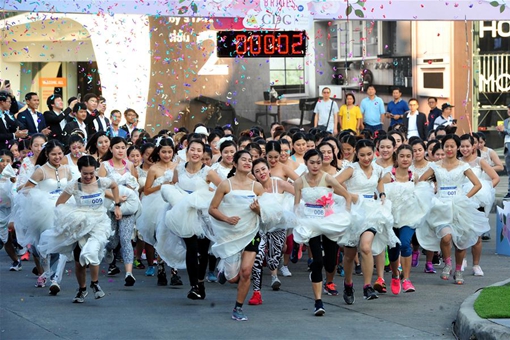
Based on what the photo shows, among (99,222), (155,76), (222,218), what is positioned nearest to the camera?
(222,218)

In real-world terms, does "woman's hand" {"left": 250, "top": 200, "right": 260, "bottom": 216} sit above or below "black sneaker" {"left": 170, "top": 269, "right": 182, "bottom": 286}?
above

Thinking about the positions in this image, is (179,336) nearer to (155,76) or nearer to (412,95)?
(155,76)

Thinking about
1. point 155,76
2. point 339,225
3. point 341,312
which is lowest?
point 341,312

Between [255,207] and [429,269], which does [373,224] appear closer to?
[255,207]

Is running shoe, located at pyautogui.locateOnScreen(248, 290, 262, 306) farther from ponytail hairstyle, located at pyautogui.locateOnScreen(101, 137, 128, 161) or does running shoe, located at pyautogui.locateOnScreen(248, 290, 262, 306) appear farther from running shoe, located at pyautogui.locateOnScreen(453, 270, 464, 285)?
ponytail hairstyle, located at pyautogui.locateOnScreen(101, 137, 128, 161)

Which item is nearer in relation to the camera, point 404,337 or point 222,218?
point 404,337

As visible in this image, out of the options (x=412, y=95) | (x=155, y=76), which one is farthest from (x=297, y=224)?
(x=412, y=95)

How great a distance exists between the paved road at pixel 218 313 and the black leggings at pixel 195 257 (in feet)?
0.90

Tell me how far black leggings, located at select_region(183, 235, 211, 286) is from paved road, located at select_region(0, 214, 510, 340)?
27 centimetres

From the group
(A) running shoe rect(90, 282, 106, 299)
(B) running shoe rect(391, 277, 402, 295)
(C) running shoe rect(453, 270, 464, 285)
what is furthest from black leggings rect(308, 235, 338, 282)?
(A) running shoe rect(90, 282, 106, 299)

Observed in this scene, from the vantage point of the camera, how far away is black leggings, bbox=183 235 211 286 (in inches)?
416

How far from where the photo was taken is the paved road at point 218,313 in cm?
875

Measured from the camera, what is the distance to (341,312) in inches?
385

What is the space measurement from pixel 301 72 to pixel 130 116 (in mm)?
5914
